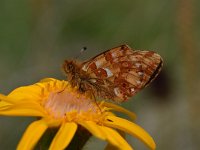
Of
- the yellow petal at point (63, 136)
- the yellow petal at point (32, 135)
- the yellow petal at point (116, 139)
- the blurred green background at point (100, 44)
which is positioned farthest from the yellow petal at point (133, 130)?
the blurred green background at point (100, 44)

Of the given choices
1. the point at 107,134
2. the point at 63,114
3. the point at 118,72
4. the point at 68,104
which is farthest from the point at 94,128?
the point at 118,72

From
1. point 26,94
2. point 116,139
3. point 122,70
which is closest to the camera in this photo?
point 116,139

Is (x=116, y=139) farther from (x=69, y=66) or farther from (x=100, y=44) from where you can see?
(x=100, y=44)

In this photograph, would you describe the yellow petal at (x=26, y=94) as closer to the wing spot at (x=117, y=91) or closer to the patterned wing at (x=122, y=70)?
the patterned wing at (x=122, y=70)

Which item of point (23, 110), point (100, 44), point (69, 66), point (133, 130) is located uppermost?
point (69, 66)

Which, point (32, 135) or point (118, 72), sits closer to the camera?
point (32, 135)

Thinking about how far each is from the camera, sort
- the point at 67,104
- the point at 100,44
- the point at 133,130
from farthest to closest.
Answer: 1. the point at 100,44
2. the point at 67,104
3. the point at 133,130

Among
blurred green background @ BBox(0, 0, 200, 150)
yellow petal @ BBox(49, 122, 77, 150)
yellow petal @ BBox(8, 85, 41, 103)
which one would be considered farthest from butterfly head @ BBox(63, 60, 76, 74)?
blurred green background @ BBox(0, 0, 200, 150)

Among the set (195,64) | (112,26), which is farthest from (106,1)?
(195,64)
